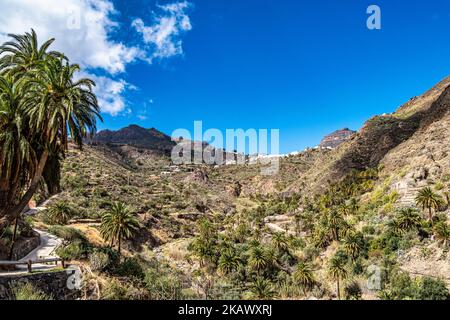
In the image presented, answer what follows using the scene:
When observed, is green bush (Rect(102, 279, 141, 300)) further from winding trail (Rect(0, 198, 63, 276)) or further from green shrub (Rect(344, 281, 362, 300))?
green shrub (Rect(344, 281, 362, 300))

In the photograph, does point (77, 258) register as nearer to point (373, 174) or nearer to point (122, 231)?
point (122, 231)

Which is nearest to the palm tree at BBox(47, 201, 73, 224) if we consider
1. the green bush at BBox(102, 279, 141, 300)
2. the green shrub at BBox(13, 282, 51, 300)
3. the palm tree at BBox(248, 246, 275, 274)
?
the palm tree at BBox(248, 246, 275, 274)

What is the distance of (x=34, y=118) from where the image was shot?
17.5 meters

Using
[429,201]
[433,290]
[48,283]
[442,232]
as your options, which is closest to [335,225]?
[429,201]

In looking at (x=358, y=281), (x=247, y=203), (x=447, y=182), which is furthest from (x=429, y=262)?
(x=247, y=203)

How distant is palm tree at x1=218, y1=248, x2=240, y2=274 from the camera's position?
51.7 m

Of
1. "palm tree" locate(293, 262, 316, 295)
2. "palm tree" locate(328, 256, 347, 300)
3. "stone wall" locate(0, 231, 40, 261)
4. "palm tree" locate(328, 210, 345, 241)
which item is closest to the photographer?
"stone wall" locate(0, 231, 40, 261)

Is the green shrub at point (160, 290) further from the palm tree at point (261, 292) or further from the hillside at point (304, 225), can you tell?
the palm tree at point (261, 292)

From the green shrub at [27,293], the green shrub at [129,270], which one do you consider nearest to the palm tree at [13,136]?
the green shrub at [27,293]

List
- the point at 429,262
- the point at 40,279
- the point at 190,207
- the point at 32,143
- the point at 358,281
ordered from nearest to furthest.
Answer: the point at 40,279
the point at 32,143
the point at 429,262
the point at 358,281
the point at 190,207

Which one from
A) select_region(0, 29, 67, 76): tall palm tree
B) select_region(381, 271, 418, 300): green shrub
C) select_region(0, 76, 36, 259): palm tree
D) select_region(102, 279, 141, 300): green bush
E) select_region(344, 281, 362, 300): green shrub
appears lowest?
select_region(344, 281, 362, 300): green shrub

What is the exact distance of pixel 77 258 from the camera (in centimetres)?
2231

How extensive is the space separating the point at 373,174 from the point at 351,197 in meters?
11.2

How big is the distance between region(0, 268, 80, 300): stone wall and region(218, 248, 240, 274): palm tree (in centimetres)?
3613
